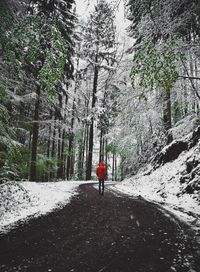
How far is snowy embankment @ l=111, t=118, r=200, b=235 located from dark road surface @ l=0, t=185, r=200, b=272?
128 cm

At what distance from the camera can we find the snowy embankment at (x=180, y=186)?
8.57 metres

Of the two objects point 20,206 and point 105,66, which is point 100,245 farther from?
point 105,66

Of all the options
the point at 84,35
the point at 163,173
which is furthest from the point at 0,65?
the point at 84,35

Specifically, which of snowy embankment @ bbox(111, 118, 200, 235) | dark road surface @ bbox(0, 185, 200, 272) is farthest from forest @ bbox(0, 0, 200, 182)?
snowy embankment @ bbox(111, 118, 200, 235)

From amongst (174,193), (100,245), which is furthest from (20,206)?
(174,193)

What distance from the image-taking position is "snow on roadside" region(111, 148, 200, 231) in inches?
320

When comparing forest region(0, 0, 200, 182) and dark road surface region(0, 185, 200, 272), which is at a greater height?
forest region(0, 0, 200, 182)

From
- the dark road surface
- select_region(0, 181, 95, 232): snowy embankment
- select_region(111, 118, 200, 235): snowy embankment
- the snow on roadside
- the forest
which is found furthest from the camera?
select_region(111, 118, 200, 235): snowy embankment

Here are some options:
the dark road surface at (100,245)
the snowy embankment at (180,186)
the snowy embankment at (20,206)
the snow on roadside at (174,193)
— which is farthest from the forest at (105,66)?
the snow on roadside at (174,193)

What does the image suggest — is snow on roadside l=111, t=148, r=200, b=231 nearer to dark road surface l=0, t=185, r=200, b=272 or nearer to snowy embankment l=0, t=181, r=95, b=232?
dark road surface l=0, t=185, r=200, b=272

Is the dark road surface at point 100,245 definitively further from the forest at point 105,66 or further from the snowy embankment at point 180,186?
the forest at point 105,66

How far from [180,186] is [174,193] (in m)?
0.48

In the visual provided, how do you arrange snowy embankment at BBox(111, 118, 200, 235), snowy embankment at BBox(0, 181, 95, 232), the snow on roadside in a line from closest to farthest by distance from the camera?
snowy embankment at BBox(0, 181, 95, 232)
the snow on roadside
snowy embankment at BBox(111, 118, 200, 235)

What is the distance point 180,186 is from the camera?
37.8 feet
